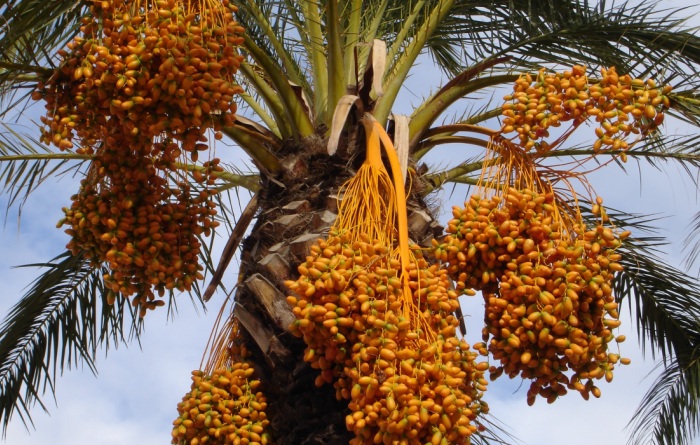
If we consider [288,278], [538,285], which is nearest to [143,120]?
[288,278]

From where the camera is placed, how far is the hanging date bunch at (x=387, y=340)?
9.00 feet

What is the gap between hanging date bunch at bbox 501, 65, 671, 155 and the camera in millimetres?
3324

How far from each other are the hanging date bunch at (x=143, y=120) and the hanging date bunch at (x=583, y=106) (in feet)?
3.38

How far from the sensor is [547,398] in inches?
125

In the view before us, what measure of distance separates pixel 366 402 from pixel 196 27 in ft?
4.42

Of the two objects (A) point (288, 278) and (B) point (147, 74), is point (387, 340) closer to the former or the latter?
(A) point (288, 278)

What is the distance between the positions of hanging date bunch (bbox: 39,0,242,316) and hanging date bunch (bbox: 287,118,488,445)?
636 millimetres

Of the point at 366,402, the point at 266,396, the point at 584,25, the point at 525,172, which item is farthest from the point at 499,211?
the point at 584,25

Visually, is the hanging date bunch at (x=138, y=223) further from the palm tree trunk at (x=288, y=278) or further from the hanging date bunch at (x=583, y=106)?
the hanging date bunch at (x=583, y=106)

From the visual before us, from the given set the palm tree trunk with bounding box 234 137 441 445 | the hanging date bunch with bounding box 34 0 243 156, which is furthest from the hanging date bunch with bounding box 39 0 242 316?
the palm tree trunk with bounding box 234 137 441 445

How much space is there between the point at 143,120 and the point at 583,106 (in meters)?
1.53

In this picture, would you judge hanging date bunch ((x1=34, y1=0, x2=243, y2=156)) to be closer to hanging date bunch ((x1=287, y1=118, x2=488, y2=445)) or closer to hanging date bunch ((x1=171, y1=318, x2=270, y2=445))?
hanging date bunch ((x1=287, y1=118, x2=488, y2=445))

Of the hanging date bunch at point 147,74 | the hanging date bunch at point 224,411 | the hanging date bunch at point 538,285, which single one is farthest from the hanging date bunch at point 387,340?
the hanging date bunch at point 147,74

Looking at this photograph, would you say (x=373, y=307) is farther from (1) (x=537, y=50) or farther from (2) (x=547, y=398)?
(1) (x=537, y=50)
